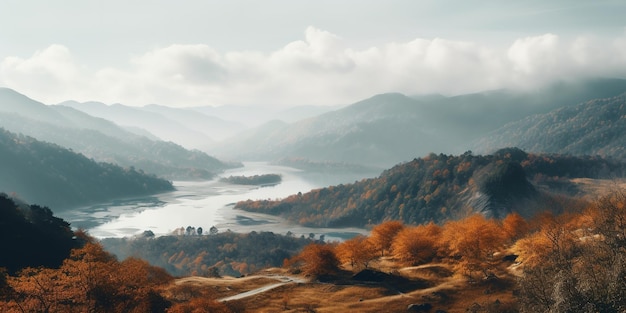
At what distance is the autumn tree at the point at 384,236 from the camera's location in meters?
169

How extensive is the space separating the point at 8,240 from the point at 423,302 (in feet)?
372

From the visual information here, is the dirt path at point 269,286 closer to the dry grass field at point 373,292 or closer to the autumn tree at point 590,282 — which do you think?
the dry grass field at point 373,292

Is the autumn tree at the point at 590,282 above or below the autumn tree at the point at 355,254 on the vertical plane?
above

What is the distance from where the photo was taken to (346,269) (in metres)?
146

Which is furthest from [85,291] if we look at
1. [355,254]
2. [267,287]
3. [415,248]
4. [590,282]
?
[415,248]

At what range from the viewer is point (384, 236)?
557 feet

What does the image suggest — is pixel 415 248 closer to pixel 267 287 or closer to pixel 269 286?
pixel 269 286

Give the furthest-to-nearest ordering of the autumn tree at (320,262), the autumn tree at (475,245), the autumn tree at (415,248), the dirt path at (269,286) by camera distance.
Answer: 1. the autumn tree at (415,248)
2. the autumn tree at (320,262)
3. the autumn tree at (475,245)
4. the dirt path at (269,286)

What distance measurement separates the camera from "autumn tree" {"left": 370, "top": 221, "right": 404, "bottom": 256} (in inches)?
6639

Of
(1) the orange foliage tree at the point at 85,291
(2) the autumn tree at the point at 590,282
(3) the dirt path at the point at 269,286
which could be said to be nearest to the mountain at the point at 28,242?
(1) the orange foliage tree at the point at 85,291

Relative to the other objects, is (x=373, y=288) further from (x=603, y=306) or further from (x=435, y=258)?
(x=603, y=306)

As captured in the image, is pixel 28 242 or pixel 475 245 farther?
pixel 475 245

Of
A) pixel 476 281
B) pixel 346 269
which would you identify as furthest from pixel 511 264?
pixel 346 269

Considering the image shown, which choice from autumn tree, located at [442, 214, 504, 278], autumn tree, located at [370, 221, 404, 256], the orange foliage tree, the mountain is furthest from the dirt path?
the mountain
